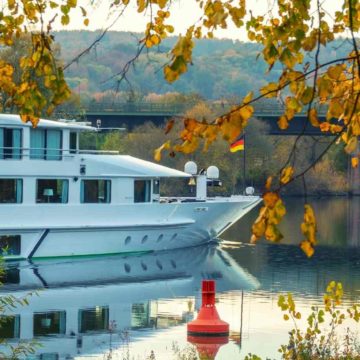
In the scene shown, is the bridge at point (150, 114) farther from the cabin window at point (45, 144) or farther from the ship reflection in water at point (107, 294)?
the cabin window at point (45, 144)

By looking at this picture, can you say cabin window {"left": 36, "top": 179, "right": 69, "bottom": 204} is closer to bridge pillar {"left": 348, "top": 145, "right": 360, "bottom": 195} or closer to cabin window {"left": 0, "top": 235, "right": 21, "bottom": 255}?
cabin window {"left": 0, "top": 235, "right": 21, "bottom": 255}

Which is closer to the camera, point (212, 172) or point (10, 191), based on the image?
point (10, 191)

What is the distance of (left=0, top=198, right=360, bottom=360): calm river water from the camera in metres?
20.2

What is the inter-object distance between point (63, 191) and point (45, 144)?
1.45 metres

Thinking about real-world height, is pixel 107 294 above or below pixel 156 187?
below

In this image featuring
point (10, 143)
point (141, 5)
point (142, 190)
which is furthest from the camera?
point (142, 190)

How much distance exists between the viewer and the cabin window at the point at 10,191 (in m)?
33.6

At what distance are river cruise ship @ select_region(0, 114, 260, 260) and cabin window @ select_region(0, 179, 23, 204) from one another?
0.09 feet

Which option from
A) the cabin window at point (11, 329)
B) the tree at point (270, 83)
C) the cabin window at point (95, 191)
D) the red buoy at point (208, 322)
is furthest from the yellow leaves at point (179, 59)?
the cabin window at point (95, 191)

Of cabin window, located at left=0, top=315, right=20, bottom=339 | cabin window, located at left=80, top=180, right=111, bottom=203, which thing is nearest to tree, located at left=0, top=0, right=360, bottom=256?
cabin window, located at left=0, top=315, right=20, bottom=339

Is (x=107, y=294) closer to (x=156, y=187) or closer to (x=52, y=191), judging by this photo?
(x=52, y=191)

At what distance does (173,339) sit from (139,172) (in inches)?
609

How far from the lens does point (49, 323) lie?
22.9 meters

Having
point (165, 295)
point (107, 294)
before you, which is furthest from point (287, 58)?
point (107, 294)
